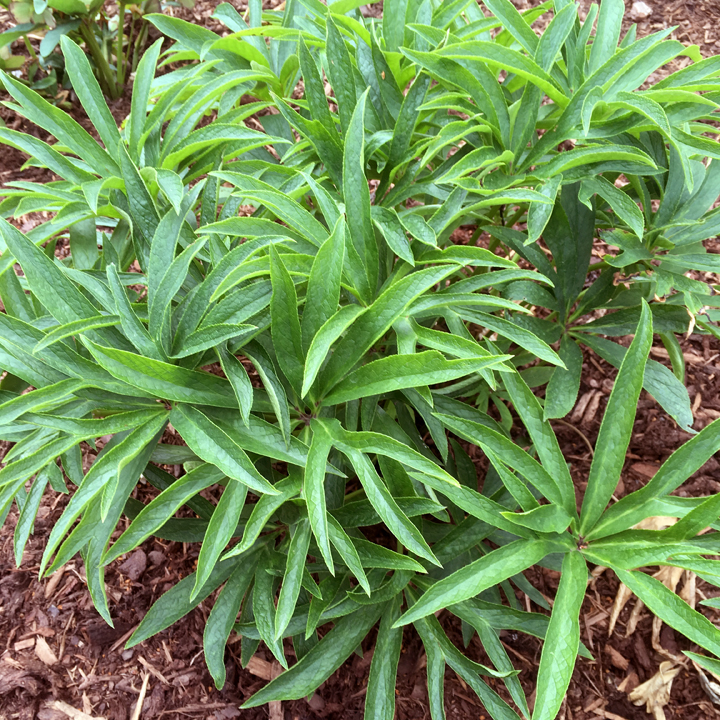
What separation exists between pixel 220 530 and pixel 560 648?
0.55 meters

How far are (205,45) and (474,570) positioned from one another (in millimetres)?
1282

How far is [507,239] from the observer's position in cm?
131

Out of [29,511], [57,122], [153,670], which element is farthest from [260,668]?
[57,122]

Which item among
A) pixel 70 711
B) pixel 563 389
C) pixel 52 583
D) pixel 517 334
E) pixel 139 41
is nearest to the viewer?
pixel 517 334

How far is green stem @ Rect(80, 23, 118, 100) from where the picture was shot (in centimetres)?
225

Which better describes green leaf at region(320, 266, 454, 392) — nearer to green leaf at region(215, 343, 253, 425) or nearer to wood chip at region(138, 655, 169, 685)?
green leaf at region(215, 343, 253, 425)

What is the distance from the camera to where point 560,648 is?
915 millimetres

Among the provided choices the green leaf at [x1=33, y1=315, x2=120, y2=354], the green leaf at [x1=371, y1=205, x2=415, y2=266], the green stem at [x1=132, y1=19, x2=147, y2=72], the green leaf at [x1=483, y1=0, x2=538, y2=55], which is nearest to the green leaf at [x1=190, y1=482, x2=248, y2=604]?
the green leaf at [x1=33, y1=315, x2=120, y2=354]

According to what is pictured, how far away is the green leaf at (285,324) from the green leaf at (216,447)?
0.15 meters

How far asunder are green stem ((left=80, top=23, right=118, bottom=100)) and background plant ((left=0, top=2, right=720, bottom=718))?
3.48 feet

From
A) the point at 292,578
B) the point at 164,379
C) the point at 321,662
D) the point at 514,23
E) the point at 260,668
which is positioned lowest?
the point at 260,668

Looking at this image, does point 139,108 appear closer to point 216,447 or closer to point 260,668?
point 216,447

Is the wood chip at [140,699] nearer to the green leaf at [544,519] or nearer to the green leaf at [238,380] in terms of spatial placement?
the green leaf at [238,380]

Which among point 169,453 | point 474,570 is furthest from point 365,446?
point 169,453
